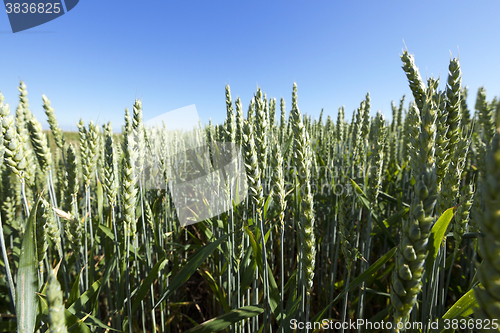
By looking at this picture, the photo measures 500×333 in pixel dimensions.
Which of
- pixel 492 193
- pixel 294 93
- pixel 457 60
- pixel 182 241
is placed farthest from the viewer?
pixel 182 241

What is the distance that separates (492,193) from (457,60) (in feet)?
3.26

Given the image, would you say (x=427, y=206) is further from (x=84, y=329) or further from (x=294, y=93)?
(x=294, y=93)

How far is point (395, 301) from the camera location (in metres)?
0.60

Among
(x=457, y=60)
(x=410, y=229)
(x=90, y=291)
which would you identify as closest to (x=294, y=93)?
(x=457, y=60)

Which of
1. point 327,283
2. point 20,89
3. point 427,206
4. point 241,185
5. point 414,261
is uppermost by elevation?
point 20,89

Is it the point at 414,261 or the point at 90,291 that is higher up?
the point at 414,261

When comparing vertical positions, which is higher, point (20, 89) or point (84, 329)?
point (20, 89)

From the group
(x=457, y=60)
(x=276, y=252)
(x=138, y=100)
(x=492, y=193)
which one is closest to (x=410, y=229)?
(x=492, y=193)

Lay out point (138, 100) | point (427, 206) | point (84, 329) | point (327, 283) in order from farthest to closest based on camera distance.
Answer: point (327, 283)
point (138, 100)
point (84, 329)
point (427, 206)

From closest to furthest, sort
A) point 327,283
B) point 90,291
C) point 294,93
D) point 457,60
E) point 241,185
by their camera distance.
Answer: point 457,60 < point 90,291 < point 327,283 < point 241,185 < point 294,93

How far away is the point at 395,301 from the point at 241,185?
1.37 m

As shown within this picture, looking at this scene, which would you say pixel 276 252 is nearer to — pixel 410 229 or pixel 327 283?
pixel 327 283

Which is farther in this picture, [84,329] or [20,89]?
[20,89]

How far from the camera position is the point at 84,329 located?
2.78 feet
